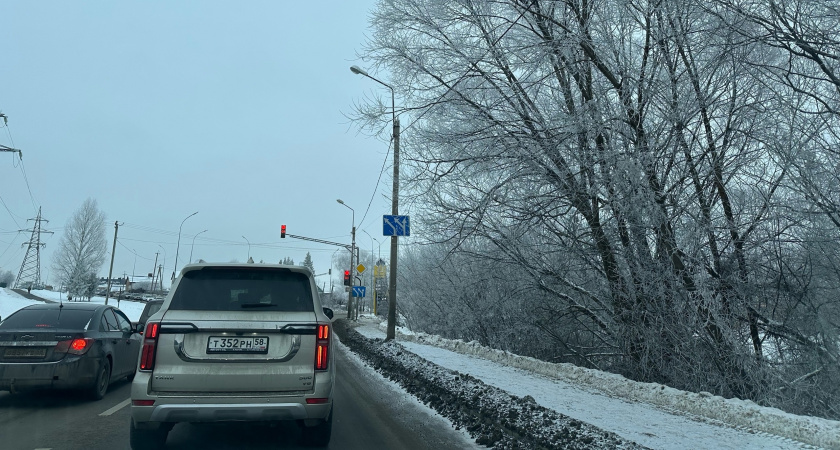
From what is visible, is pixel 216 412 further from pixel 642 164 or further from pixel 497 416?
pixel 642 164

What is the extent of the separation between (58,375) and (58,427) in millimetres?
1366

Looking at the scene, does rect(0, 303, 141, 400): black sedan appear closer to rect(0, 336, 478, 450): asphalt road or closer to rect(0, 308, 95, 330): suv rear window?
rect(0, 308, 95, 330): suv rear window

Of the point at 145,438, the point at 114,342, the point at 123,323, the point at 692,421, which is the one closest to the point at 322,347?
the point at 145,438

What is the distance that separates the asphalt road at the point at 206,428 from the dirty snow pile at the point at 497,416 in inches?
11.2

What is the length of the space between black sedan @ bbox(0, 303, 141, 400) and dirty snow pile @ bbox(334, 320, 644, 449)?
4965 millimetres

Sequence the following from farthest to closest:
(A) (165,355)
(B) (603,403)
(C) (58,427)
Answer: (B) (603,403) → (C) (58,427) → (A) (165,355)

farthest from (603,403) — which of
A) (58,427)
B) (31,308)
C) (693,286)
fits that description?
(31,308)

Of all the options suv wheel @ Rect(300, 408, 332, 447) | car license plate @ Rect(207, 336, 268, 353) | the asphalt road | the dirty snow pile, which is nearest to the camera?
car license plate @ Rect(207, 336, 268, 353)

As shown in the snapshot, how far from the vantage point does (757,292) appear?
8.99m

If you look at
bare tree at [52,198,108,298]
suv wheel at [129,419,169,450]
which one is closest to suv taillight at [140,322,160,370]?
suv wheel at [129,419,169,450]

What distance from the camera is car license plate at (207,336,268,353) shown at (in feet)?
17.0

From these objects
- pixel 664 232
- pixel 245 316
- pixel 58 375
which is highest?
pixel 664 232

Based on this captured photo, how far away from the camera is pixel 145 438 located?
5.46 metres

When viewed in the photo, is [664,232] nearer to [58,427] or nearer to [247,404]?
[247,404]
